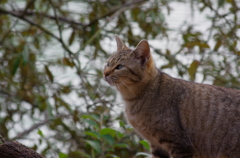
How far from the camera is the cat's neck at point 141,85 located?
465 centimetres

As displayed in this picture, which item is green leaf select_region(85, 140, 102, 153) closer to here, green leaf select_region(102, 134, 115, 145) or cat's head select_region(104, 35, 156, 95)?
green leaf select_region(102, 134, 115, 145)

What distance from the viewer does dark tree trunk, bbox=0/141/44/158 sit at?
9.52ft

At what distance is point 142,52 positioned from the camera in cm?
460

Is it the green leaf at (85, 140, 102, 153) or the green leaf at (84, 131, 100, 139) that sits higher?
the green leaf at (84, 131, 100, 139)

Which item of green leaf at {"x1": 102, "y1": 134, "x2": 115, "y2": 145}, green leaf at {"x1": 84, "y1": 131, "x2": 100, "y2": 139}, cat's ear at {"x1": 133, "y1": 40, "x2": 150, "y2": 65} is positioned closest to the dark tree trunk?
green leaf at {"x1": 84, "y1": 131, "x2": 100, "y2": 139}

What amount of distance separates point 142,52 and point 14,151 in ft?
6.97

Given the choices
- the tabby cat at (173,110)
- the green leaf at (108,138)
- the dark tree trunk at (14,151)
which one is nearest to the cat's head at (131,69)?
the tabby cat at (173,110)

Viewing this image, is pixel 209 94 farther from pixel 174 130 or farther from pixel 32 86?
pixel 32 86

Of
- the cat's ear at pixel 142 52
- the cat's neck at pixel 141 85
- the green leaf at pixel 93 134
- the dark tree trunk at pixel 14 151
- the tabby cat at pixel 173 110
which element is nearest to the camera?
the dark tree trunk at pixel 14 151

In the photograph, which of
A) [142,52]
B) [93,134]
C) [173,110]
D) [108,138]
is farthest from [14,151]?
[142,52]

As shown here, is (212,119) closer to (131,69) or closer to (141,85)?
(141,85)

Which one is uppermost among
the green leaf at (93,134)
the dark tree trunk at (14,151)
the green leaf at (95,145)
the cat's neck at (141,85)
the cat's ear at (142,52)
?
the cat's ear at (142,52)

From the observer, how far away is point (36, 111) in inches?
292

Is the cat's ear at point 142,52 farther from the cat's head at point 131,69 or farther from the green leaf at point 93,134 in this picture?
the green leaf at point 93,134
